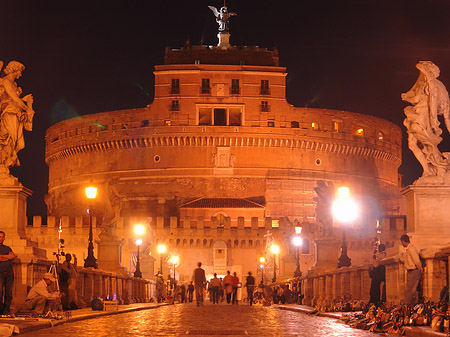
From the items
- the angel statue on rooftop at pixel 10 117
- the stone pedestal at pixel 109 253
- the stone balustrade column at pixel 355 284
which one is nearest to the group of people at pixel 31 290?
the angel statue on rooftop at pixel 10 117

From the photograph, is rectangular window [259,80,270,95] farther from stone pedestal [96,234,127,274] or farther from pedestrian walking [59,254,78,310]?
pedestrian walking [59,254,78,310]

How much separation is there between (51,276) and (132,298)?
11.8 meters

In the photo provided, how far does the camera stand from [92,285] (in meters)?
17.0

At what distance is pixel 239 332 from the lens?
10.0 meters

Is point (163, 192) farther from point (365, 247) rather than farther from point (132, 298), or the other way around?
point (132, 298)

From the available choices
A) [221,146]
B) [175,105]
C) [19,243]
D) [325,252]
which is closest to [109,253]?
[325,252]

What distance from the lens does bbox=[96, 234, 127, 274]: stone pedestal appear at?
22.8 meters

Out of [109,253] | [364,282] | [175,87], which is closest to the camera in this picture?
[364,282]

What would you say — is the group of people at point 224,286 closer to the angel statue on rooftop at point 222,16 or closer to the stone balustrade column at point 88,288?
the stone balustrade column at point 88,288

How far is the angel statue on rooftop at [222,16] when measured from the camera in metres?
70.4

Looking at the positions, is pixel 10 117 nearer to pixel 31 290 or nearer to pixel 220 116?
pixel 31 290

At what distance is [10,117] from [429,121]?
20.6ft

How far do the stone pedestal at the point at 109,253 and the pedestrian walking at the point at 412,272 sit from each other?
1312cm

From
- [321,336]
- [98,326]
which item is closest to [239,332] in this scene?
[321,336]
